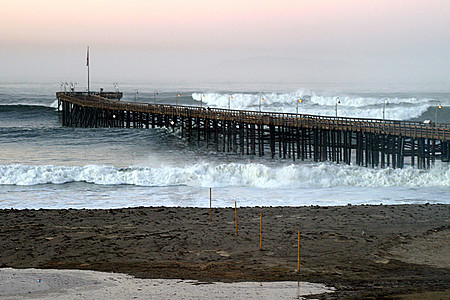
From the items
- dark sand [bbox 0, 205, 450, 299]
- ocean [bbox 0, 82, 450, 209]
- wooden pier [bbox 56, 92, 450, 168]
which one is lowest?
ocean [bbox 0, 82, 450, 209]

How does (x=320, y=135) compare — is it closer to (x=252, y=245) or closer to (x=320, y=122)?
(x=320, y=122)

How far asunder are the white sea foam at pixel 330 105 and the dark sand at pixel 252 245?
3076 inches

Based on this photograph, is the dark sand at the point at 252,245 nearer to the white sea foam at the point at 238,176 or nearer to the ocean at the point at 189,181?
the ocean at the point at 189,181

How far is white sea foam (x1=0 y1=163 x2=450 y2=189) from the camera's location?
36.8 meters

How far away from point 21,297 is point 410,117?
95245 millimetres

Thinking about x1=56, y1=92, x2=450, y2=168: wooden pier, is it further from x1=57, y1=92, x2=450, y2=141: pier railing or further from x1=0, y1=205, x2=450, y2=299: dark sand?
x1=0, y1=205, x2=450, y2=299: dark sand

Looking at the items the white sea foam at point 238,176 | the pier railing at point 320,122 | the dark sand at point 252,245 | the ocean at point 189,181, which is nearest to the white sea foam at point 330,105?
the pier railing at point 320,122

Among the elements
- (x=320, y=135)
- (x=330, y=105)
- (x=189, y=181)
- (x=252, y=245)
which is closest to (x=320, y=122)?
(x=320, y=135)

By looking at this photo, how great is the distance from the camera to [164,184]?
37094 mm

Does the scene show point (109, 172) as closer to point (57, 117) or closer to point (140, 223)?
point (140, 223)

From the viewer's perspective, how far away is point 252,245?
64.5 feet

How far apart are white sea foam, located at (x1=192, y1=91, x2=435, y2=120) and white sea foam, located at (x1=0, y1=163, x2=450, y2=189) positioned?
62700 millimetres

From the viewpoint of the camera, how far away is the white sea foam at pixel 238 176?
36.8 meters

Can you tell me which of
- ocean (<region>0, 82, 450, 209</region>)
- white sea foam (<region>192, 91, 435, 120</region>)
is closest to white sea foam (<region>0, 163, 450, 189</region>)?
ocean (<region>0, 82, 450, 209</region>)
